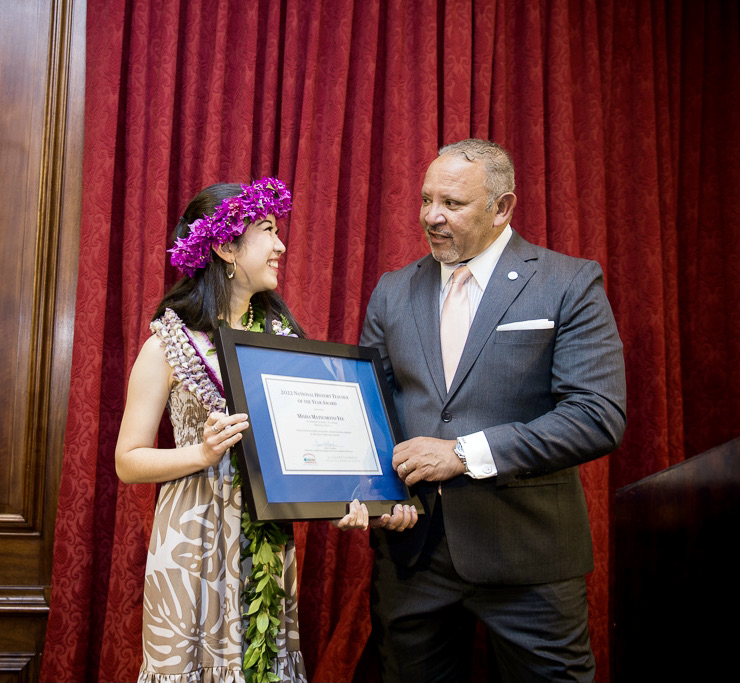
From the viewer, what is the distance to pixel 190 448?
5.98 feet

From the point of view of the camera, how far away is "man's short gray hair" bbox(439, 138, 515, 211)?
2178 mm

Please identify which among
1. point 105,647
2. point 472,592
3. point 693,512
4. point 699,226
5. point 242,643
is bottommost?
point 105,647

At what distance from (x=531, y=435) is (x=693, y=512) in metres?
0.72

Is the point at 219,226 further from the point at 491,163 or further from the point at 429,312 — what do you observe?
the point at 491,163

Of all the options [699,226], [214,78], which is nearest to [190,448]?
[214,78]

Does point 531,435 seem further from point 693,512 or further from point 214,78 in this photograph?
point 214,78

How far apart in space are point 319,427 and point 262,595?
43 cm

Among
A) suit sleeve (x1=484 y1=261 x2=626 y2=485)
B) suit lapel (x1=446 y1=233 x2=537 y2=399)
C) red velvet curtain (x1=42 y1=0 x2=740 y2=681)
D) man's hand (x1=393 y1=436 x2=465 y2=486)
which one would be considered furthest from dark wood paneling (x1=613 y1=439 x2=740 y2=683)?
red velvet curtain (x1=42 y1=0 x2=740 y2=681)

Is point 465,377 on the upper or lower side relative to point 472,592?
upper

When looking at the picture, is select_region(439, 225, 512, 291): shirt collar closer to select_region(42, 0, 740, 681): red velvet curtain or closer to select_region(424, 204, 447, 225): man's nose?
select_region(424, 204, 447, 225): man's nose

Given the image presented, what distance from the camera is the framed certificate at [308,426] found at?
5.65 ft

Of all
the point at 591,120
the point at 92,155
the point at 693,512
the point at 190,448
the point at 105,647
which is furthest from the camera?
the point at 591,120

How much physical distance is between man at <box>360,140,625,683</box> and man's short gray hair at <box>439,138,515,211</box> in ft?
0.07

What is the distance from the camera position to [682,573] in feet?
3.92
